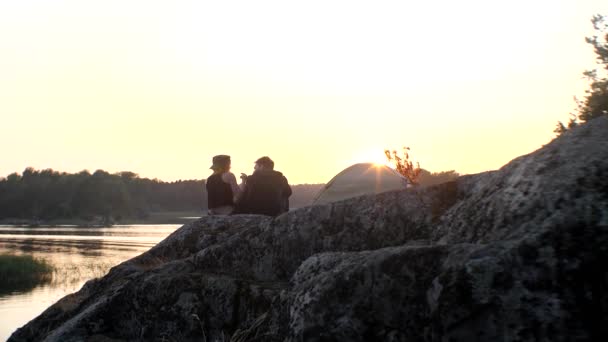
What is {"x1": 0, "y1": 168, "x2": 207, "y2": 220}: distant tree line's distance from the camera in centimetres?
16638

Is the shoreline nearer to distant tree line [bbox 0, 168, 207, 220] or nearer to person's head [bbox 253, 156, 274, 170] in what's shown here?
distant tree line [bbox 0, 168, 207, 220]

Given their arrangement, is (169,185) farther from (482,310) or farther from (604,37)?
(482,310)

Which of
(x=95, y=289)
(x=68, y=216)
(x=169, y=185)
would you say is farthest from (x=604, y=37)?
(x=169, y=185)

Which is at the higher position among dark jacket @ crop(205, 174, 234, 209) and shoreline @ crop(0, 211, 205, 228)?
shoreline @ crop(0, 211, 205, 228)

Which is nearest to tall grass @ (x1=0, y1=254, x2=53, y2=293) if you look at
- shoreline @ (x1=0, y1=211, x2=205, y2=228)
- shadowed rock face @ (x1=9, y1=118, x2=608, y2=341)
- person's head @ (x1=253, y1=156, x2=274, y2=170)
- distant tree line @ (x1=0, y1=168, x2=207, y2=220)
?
person's head @ (x1=253, y1=156, x2=274, y2=170)

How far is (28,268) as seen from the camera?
40250 millimetres

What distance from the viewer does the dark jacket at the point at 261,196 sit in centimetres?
1138

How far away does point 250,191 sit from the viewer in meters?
11.4

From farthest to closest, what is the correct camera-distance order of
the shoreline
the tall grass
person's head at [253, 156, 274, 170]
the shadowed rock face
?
the shoreline, the tall grass, person's head at [253, 156, 274, 170], the shadowed rock face

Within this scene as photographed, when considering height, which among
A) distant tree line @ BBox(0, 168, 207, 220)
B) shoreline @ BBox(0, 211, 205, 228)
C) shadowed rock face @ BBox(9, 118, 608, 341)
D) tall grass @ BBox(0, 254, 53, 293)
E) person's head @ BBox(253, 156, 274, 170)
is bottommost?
tall grass @ BBox(0, 254, 53, 293)

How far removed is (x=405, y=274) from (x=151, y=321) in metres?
2.66

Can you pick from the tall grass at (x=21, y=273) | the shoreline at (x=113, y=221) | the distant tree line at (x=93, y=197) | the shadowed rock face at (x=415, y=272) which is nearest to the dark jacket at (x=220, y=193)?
the shadowed rock face at (x=415, y=272)

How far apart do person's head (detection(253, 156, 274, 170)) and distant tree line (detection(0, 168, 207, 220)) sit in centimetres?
15540

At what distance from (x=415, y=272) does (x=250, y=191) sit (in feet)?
25.3
